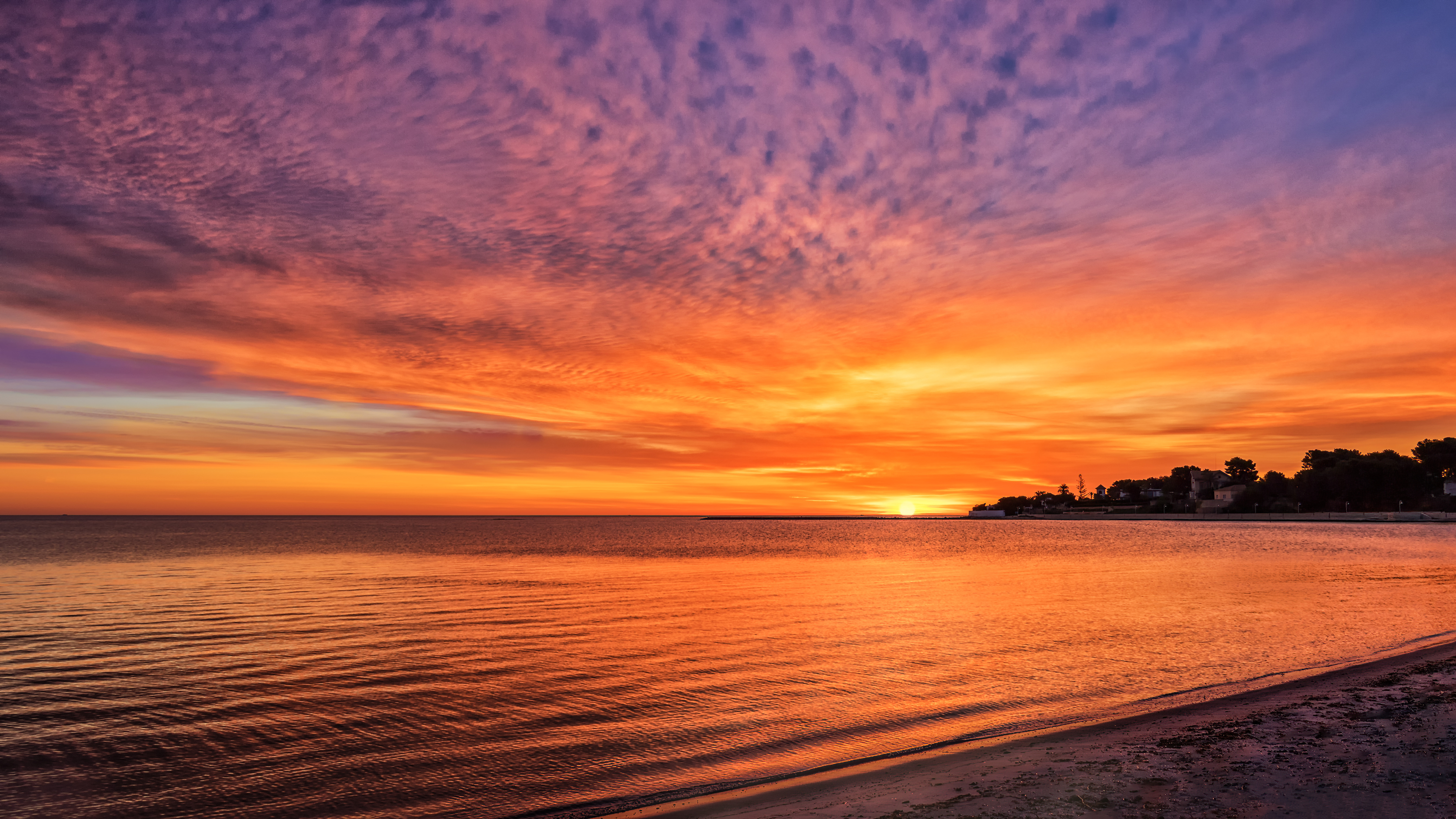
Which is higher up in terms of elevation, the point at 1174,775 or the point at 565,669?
the point at 1174,775

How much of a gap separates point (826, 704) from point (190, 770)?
40.7 feet

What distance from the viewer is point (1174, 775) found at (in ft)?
36.9

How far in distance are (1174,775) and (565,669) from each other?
1571cm

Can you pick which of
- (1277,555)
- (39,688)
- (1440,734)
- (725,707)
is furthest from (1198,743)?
(1277,555)

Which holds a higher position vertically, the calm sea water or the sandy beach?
the sandy beach

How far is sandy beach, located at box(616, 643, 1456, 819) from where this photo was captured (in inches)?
387

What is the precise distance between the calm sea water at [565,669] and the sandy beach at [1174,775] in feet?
5.02

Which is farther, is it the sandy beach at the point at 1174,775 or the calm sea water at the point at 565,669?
the calm sea water at the point at 565,669

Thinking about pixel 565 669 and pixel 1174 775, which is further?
pixel 565 669

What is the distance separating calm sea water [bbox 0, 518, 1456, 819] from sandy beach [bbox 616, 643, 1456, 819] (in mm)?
1530

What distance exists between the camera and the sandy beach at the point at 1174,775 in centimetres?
983

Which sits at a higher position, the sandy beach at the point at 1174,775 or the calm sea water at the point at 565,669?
the sandy beach at the point at 1174,775

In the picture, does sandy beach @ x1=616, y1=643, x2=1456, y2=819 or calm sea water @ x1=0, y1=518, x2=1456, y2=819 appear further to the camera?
calm sea water @ x1=0, y1=518, x2=1456, y2=819

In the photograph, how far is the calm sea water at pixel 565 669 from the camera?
13195 millimetres
